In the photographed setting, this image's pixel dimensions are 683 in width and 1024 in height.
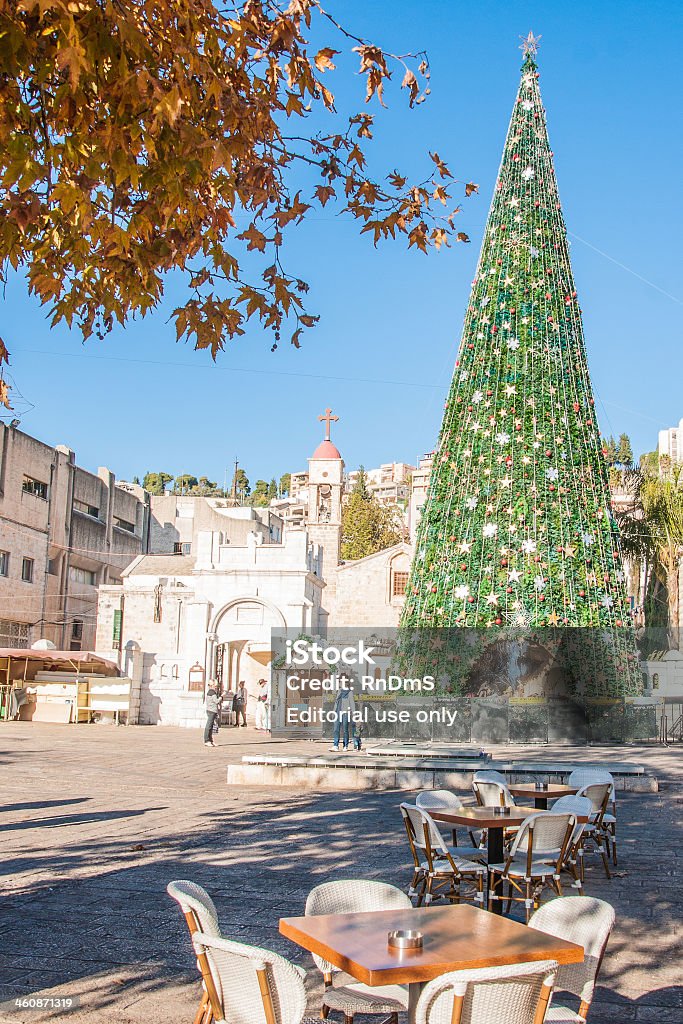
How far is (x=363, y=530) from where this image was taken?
60969 millimetres

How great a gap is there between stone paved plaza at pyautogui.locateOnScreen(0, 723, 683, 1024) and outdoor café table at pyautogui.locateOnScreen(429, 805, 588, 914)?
84 cm

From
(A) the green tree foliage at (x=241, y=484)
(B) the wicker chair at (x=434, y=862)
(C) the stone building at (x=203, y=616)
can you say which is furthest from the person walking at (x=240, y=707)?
(A) the green tree foliage at (x=241, y=484)

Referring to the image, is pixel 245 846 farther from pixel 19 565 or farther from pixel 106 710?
pixel 19 565

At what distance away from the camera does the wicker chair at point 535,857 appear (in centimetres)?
671

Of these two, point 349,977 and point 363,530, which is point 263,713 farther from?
point 363,530

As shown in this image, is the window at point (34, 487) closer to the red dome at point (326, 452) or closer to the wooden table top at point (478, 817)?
the red dome at point (326, 452)

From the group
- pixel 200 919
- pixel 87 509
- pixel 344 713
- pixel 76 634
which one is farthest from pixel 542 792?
pixel 87 509

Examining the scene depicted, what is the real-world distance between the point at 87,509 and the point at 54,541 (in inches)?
159

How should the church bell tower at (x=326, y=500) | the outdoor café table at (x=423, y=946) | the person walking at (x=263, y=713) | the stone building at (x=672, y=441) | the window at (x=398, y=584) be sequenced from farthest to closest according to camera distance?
the stone building at (x=672, y=441) < the church bell tower at (x=326, y=500) < the window at (x=398, y=584) < the person walking at (x=263, y=713) < the outdoor café table at (x=423, y=946)

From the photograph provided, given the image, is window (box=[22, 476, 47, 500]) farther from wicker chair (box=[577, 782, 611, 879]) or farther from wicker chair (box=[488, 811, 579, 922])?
wicker chair (box=[488, 811, 579, 922])

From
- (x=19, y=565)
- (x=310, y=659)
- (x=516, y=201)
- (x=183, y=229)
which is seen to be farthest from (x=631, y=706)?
(x=19, y=565)

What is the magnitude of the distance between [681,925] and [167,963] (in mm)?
3588

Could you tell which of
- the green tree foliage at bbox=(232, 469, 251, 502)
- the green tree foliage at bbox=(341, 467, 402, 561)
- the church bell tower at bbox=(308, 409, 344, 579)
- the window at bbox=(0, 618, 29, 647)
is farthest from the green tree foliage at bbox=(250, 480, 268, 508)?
the window at bbox=(0, 618, 29, 647)

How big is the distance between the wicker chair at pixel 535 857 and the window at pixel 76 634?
3468 cm
